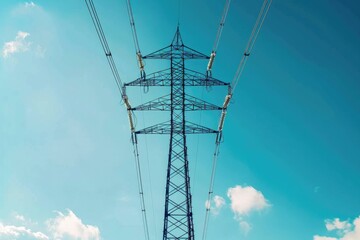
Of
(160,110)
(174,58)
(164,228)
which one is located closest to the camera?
(164,228)

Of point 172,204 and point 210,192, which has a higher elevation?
point 210,192

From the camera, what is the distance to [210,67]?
26703 mm

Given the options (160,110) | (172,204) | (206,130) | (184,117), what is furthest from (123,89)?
(172,204)

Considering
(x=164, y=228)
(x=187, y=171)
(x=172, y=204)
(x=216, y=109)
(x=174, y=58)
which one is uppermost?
(x=174, y=58)

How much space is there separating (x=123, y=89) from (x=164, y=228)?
347 inches

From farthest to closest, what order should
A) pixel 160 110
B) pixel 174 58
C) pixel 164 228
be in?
1. pixel 174 58
2. pixel 160 110
3. pixel 164 228

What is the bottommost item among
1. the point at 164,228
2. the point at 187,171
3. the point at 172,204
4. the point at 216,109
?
the point at 164,228

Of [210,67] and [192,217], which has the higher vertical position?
[210,67]

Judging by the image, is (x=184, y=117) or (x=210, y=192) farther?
(x=210, y=192)

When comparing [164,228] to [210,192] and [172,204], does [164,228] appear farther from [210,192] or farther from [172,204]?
[210,192]

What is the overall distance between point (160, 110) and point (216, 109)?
3597 mm

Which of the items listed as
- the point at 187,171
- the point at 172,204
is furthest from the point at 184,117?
the point at 172,204

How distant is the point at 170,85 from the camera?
80.2 feet

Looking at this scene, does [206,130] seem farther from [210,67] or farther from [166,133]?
[210,67]
